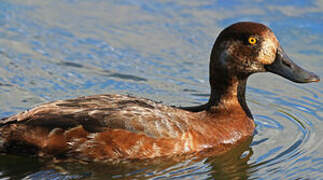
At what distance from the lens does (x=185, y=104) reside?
9227 mm

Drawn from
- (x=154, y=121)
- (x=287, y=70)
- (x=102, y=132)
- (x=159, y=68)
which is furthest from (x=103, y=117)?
(x=159, y=68)

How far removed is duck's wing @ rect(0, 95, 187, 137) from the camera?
6965 millimetres

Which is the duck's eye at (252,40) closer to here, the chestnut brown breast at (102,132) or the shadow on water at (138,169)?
the chestnut brown breast at (102,132)

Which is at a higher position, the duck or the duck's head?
the duck's head

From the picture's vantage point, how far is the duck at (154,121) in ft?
22.8

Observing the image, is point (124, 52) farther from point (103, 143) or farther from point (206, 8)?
point (103, 143)

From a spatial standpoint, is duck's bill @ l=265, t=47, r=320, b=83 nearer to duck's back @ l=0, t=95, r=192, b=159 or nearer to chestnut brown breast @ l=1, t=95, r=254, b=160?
chestnut brown breast @ l=1, t=95, r=254, b=160

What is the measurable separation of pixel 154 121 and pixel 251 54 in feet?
4.76

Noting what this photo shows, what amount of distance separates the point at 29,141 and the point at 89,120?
688mm

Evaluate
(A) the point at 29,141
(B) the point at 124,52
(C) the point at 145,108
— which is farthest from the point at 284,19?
(A) the point at 29,141

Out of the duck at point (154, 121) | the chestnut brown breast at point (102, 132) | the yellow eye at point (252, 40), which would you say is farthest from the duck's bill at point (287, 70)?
the chestnut brown breast at point (102, 132)

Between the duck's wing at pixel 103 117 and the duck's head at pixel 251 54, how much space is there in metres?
0.91

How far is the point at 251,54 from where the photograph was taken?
7590mm

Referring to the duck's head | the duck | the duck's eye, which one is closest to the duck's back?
the duck
